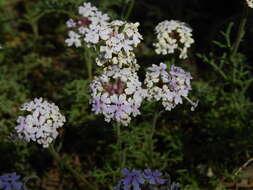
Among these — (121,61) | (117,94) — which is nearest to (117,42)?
(121,61)

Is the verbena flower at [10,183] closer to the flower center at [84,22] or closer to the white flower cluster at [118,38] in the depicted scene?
the white flower cluster at [118,38]

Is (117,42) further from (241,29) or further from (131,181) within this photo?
(241,29)

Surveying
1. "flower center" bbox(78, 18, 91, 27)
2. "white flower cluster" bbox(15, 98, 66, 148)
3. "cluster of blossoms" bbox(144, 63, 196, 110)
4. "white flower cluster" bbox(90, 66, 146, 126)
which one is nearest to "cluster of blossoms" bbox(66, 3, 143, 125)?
"white flower cluster" bbox(90, 66, 146, 126)

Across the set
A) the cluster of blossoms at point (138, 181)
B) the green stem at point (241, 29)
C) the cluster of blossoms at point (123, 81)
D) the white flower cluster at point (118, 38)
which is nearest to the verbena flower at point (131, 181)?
the cluster of blossoms at point (138, 181)

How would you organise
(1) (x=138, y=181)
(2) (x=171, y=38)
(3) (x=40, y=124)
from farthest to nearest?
(2) (x=171, y=38)
(3) (x=40, y=124)
(1) (x=138, y=181)

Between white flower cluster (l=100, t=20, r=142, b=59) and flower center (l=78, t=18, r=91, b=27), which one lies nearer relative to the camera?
white flower cluster (l=100, t=20, r=142, b=59)

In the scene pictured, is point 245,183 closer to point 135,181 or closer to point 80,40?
point 135,181

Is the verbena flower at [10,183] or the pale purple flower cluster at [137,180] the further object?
the verbena flower at [10,183]

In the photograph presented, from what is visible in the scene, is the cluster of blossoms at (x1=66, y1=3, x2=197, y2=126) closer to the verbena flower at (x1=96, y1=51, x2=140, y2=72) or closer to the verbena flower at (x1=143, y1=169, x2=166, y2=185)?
the verbena flower at (x1=96, y1=51, x2=140, y2=72)
